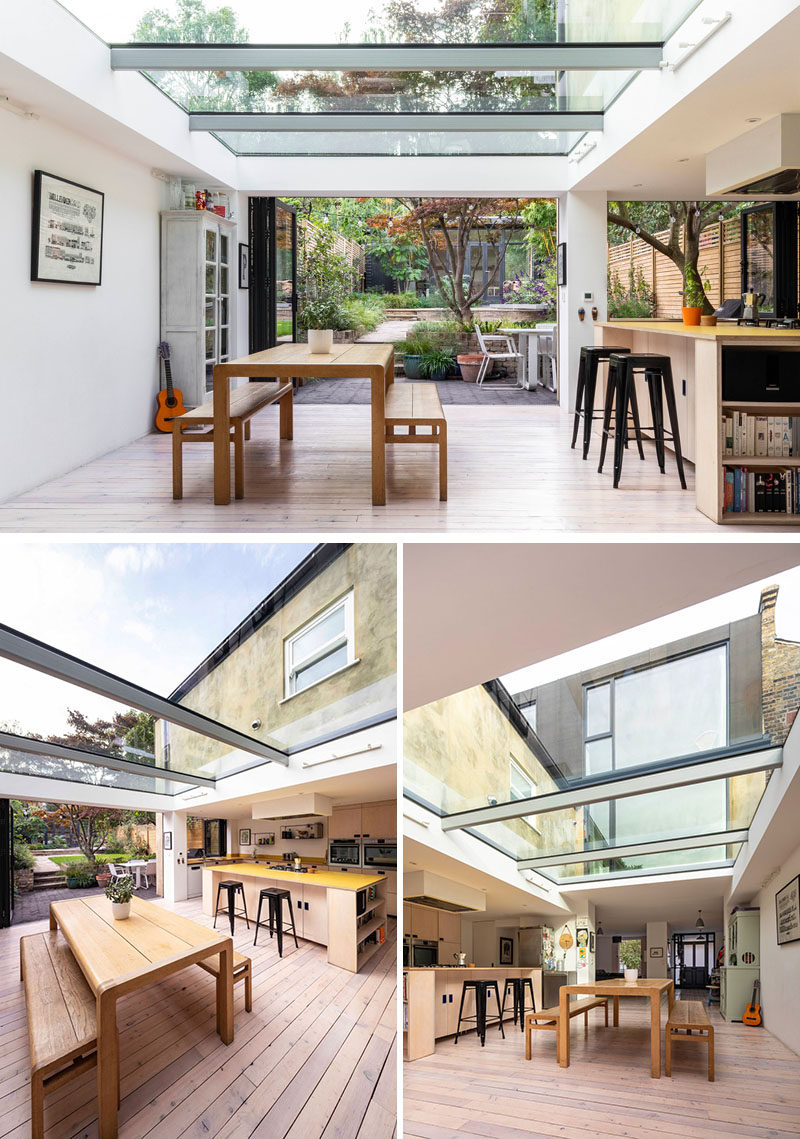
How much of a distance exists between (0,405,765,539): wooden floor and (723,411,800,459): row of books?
17.7 inches

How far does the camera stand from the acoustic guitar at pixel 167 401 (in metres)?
9.59

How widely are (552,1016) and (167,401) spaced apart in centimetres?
665

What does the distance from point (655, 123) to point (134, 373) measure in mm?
4839

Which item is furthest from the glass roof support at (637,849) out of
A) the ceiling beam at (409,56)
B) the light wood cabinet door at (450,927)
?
the ceiling beam at (409,56)

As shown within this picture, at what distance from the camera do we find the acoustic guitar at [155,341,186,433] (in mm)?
9586

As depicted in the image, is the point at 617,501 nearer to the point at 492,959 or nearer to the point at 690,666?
the point at 690,666

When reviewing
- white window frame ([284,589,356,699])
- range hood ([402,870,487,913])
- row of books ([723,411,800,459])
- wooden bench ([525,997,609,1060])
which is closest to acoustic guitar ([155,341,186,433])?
row of books ([723,411,800,459])

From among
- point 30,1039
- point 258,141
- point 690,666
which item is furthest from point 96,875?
point 258,141

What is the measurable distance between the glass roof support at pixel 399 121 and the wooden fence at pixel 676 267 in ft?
10.8

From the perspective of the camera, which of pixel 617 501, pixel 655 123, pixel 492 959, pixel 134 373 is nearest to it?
pixel 492 959

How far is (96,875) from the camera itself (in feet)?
7.53

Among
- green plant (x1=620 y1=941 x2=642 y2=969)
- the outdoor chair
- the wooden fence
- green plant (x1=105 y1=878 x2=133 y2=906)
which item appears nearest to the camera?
green plant (x1=105 y1=878 x2=133 y2=906)

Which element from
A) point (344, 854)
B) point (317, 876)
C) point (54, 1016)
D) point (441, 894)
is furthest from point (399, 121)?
point (54, 1016)

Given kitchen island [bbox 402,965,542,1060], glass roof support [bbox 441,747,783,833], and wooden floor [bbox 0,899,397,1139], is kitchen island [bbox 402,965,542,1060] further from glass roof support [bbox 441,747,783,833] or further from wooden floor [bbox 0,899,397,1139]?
wooden floor [bbox 0,899,397,1139]
